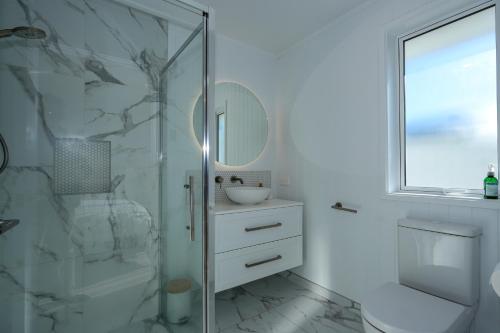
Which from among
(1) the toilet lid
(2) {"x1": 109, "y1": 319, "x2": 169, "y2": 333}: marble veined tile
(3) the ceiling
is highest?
(3) the ceiling

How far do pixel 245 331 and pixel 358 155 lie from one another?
148 centimetres

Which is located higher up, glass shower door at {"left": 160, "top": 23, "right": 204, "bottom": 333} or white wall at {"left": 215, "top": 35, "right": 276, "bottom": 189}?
white wall at {"left": 215, "top": 35, "right": 276, "bottom": 189}

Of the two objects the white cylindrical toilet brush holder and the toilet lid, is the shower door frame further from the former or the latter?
the toilet lid

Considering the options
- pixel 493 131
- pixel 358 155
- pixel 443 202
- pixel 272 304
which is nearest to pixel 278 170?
pixel 358 155

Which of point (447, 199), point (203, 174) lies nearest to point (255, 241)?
point (203, 174)

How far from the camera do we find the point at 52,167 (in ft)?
4.26

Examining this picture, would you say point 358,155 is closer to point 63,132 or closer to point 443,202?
point 443,202

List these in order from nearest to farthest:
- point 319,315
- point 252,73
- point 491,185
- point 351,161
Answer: point 491,185
point 319,315
point 351,161
point 252,73

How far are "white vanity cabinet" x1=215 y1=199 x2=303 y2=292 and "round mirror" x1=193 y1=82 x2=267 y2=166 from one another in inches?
23.3

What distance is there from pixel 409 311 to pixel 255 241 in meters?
1.03

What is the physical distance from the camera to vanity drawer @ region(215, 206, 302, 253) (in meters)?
1.73

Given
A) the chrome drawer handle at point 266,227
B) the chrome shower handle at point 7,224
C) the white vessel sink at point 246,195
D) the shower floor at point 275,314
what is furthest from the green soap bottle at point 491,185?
the chrome shower handle at point 7,224

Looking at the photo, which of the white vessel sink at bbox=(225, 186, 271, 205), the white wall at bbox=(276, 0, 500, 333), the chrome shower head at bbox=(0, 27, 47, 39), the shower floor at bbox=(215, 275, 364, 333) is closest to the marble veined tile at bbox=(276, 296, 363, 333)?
the shower floor at bbox=(215, 275, 364, 333)

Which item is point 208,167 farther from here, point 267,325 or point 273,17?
point 273,17
